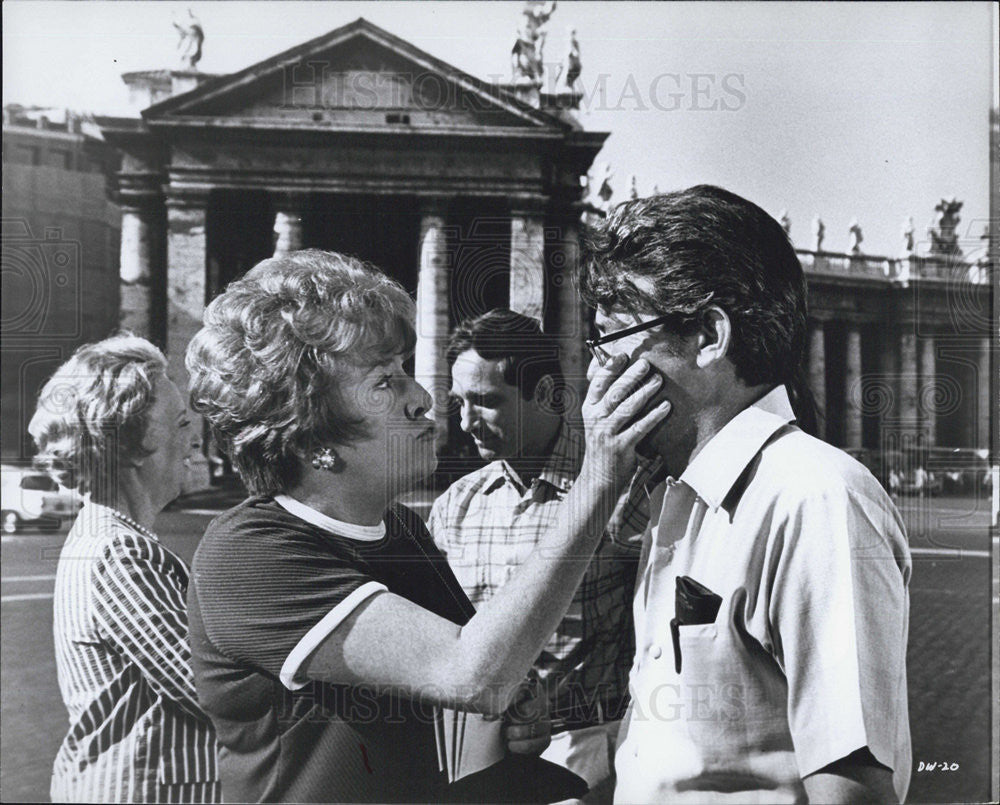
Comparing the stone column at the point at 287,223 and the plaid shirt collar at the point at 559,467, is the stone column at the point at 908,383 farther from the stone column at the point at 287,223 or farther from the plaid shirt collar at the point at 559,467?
the stone column at the point at 287,223

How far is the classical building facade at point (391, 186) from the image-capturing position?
304 centimetres

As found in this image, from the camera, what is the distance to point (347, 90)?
3.11 meters

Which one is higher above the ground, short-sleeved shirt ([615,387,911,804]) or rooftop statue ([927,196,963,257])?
rooftop statue ([927,196,963,257])

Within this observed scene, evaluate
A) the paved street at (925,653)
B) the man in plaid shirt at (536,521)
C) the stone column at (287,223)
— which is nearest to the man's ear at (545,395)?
the man in plaid shirt at (536,521)

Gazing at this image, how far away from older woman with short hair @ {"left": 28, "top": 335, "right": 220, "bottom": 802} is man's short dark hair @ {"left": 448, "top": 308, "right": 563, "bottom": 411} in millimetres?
958

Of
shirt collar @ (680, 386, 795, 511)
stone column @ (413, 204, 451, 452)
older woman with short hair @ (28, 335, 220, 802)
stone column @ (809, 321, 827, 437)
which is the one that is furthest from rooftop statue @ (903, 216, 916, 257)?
older woman with short hair @ (28, 335, 220, 802)

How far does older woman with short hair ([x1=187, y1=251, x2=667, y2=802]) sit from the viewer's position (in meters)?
2.45

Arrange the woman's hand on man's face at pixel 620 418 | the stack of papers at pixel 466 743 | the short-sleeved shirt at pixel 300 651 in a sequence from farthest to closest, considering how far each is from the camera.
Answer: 1. the stack of papers at pixel 466 743
2. the woman's hand on man's face at pixel 620 418
3. the short-sleeved shirt at pixel 300 651

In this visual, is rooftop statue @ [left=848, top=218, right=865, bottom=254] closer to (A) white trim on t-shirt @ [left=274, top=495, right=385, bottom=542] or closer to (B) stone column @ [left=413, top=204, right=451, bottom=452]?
(B) stone column @ [left=413, top=204, right=451, bottom=452]

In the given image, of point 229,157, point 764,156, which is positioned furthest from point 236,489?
point 764,156

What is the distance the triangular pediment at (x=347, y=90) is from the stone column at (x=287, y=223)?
0.88ft

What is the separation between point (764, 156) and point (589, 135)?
2.03 ft

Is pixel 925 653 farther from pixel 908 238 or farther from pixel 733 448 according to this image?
pixel 908 238

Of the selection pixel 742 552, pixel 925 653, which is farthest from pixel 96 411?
pixel 925 653
